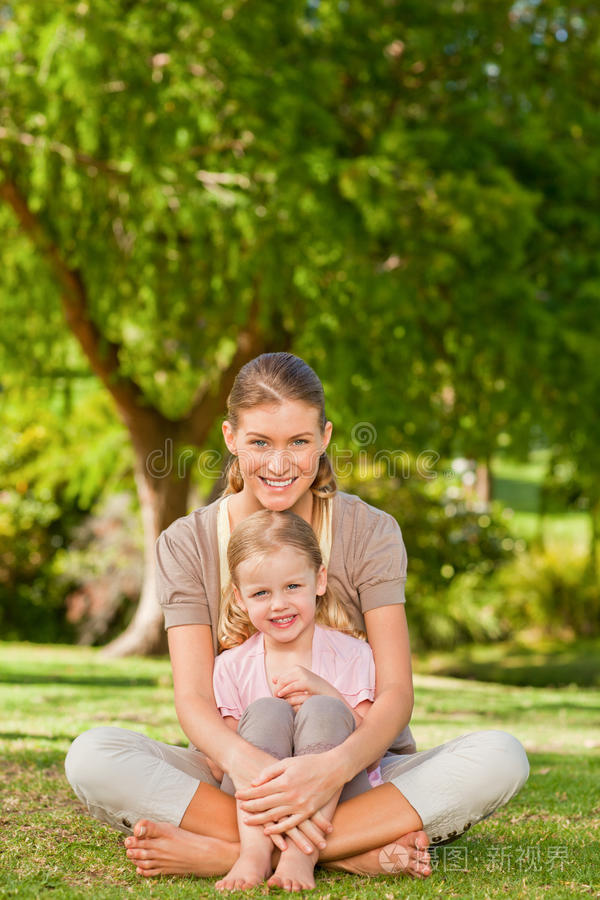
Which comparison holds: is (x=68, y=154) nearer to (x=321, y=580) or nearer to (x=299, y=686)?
(x=321, y=580)

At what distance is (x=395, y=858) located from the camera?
2721mm

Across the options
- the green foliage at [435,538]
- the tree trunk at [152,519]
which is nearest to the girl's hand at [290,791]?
the tree trunk at [152,519]

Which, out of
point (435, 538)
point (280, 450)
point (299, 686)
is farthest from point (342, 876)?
point (435, 538)

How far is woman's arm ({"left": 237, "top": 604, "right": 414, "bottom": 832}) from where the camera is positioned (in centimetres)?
256

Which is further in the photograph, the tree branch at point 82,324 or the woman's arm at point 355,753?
the tree branch at point 82,324

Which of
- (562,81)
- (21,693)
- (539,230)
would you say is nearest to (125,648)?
(21,693)

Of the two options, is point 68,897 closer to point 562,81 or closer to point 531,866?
point 531,866

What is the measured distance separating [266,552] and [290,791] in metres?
0.65

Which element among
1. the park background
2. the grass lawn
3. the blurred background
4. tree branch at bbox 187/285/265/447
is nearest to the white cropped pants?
the grass lawn

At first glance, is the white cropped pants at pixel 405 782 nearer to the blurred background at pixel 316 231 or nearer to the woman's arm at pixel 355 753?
the woman's arm at pixel 355 753

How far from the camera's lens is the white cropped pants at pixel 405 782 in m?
2.76

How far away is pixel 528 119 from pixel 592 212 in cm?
97

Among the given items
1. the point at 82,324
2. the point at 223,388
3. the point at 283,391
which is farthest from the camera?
the point at 223,388

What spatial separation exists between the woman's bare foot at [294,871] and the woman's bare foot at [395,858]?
0.17 metres
